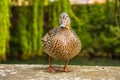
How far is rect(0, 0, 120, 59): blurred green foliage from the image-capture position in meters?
8.03

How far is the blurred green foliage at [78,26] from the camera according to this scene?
8031mm

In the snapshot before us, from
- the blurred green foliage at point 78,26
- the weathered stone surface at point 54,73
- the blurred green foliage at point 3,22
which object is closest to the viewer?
the weathered stone surface at point 54,73

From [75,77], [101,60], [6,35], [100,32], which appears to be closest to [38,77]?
[75,77]

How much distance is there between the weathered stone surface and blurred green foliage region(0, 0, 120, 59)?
4.21 m

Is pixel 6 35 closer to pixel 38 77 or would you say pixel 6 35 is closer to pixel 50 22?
pixel 50 22

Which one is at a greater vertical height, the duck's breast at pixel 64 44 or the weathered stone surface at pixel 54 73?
the duck's breast at pixel 64 44

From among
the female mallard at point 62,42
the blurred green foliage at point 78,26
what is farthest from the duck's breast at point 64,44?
the blurred green foliage at point 78,26

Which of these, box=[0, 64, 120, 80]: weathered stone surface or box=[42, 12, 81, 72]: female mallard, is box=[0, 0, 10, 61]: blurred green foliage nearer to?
box=[0, 64, 120, 80]: weathered stone surface

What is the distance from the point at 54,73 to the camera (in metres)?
3.52

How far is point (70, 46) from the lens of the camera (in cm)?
352

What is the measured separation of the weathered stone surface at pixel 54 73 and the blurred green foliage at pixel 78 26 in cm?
421

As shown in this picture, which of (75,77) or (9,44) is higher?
(75,77)

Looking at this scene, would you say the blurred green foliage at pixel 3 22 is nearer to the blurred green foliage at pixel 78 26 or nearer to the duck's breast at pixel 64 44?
the blurred green foliage at pixel 78 26

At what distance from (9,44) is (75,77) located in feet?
17.2
